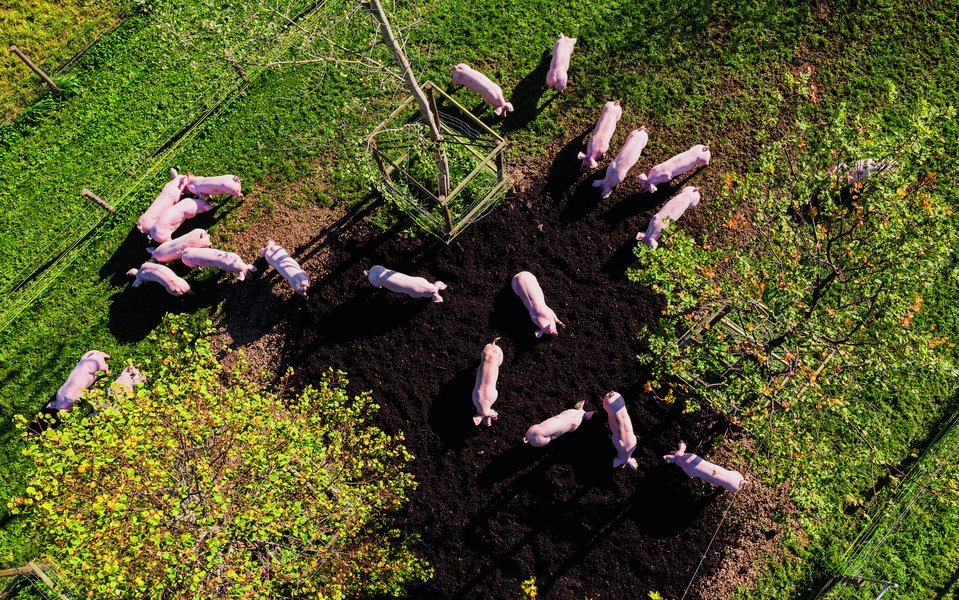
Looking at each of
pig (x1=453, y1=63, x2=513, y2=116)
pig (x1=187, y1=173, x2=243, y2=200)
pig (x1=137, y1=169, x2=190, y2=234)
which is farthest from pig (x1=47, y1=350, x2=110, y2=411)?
pig (x1=453, y1=63, x2=513, y2=116)

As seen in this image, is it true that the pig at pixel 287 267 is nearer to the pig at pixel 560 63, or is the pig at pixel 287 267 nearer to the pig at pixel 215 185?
the pig at pixel 215 185

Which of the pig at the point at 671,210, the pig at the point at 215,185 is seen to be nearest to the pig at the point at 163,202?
the pig at the point at 215,185

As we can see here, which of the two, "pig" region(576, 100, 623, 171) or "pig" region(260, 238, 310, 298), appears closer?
"pig" region(260, 238, 310, 298)

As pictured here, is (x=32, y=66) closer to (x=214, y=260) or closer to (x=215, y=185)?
(x=215, y=185)

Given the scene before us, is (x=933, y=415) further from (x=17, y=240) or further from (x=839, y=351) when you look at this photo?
(x=17, y=240)

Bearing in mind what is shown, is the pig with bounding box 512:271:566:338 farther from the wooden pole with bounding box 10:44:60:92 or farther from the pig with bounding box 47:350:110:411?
the wooden pole with bounding box 10:44:60:92

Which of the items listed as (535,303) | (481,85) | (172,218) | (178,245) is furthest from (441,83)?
(178,245)
